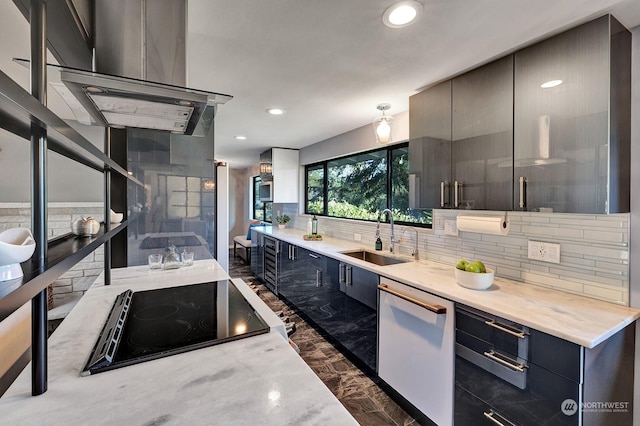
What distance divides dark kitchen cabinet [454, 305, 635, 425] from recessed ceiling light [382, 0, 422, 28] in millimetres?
1449

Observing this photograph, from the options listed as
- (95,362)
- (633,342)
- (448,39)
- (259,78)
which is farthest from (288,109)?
(633,342)

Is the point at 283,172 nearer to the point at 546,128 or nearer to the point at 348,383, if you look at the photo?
the point at 348,383

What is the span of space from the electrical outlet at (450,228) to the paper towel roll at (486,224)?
32cm

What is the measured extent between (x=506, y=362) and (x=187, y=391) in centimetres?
137

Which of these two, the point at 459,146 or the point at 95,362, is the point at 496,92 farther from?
the point at 95,362

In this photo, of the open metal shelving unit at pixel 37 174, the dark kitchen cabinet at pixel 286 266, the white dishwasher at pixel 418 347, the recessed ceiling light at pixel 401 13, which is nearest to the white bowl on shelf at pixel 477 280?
the white dishwasher at pixel 418 347

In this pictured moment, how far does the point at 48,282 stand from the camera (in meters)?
0.55

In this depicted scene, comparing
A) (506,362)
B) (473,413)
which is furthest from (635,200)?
(473,413)

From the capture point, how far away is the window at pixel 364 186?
2865 millimetres

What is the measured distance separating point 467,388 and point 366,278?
3.09 ft

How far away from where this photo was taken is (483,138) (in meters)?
1.70

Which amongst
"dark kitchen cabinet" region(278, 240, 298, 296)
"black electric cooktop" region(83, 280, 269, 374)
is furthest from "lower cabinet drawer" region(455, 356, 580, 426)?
"dark kitchen cabinet" region(278, 240, 298, 296)

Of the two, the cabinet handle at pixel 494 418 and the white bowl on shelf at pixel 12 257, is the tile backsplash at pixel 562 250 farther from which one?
the white bowl on shelf at pixel 12 257

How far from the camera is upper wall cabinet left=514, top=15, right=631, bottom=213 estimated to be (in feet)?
4.13
